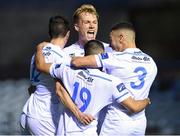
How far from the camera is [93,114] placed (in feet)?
20.4

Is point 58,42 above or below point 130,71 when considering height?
above

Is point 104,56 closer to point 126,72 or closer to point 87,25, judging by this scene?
point 126,72

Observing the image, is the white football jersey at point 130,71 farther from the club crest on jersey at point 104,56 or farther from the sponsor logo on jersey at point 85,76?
the sponsor logo on jersey at point 85,76

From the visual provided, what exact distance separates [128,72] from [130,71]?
18 mm

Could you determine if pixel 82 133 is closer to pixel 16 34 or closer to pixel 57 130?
pixel 57 130

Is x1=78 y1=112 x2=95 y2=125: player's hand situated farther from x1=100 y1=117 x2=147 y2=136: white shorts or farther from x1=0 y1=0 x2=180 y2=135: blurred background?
x1=0 y1=0 x2=180 y2=135: blurred background

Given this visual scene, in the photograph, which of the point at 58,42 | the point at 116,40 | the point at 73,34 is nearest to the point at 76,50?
the point at 58,42

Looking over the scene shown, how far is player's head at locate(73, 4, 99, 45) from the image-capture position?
21.9 ft

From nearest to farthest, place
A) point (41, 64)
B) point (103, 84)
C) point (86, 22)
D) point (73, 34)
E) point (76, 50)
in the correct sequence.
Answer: point (103, 84) → point (41, 64) → point (86, 22) → point (76, 50) → point (73, 34)

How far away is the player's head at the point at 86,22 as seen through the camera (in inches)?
263

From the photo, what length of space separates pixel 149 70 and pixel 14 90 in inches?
249

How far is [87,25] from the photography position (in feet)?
22.0

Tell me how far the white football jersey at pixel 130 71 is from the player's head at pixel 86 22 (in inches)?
21.6

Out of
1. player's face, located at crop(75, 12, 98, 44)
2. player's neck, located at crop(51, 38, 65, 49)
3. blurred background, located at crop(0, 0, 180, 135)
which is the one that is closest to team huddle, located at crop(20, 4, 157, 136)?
player's neck, located at crop(51, 38, 65, 49)
